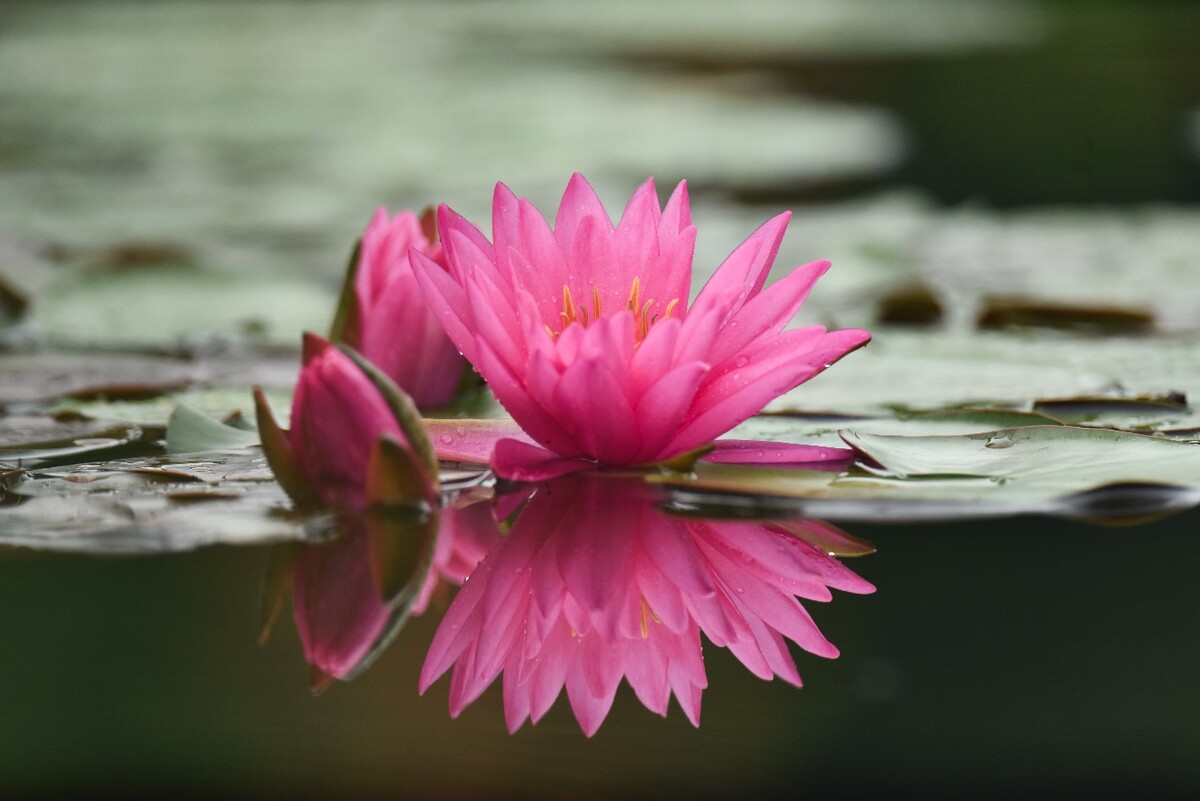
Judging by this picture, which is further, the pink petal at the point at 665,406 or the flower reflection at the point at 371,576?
the pink petal at the point at 665,406

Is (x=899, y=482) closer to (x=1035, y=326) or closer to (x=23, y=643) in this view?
(x=23, y=643)

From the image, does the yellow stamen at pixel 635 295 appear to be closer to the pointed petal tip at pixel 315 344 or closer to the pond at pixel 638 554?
the pond at pixel 638 554

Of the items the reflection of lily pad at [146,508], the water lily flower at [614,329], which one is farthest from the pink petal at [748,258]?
the reflection of lily pad at [146,508]

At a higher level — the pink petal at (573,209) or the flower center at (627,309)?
the pink petal at (573,209)

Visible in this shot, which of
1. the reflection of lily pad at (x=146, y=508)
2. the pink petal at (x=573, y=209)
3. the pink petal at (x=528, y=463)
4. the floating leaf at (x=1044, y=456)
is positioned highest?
the pink petal at (x=573, y=209)

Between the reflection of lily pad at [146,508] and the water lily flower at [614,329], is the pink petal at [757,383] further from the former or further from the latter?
the reflection of lily pad at [146,508]

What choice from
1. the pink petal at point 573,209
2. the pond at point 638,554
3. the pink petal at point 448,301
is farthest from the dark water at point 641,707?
the pink petal at point 573,209

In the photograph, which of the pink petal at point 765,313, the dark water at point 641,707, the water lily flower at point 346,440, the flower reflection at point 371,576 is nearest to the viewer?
the dark water at point 641,707

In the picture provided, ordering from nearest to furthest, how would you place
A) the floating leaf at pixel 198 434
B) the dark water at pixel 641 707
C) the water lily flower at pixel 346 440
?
the dark water at pixel 641 707 < the water lily flower at pixel 346 440 < the floating leaf at pixel 198 434

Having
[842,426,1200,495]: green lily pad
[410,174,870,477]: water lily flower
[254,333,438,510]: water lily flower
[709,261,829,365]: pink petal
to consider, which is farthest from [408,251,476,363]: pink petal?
[842,426,1200,495]: green lily pad
